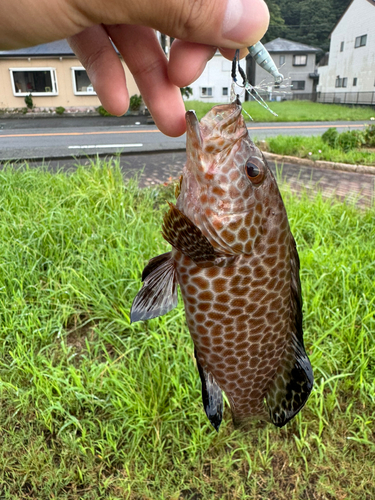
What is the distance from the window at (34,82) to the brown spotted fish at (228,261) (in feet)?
72.6

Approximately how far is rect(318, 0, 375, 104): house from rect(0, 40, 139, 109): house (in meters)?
13.3

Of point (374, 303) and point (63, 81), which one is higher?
point (63, 81)


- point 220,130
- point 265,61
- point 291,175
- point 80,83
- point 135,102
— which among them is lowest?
point 291,175

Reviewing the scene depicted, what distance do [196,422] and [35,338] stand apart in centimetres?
134

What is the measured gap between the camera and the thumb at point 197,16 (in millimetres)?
873

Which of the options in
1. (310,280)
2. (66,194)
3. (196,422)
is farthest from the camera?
(66,194)

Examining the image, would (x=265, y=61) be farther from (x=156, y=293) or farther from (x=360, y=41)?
(x=360, y=41)

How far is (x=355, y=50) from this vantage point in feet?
75.3

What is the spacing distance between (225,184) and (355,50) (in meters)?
27.0

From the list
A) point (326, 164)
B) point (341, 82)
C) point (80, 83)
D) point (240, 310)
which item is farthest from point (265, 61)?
point (341, 82)

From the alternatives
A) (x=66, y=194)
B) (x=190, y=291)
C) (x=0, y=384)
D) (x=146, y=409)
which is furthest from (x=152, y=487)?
(x=66, y=194)

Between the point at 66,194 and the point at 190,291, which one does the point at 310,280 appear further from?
the point at 66,194

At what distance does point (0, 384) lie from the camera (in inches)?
96.3

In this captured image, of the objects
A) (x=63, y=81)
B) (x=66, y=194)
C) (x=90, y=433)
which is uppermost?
(x=63, y=81)
